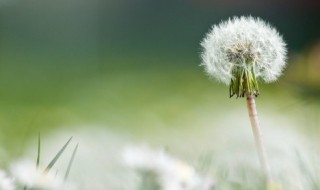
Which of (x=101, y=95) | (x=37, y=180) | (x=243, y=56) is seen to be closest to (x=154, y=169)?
(x=37, y=180)

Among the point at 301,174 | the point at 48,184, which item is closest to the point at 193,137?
the point at 301,174

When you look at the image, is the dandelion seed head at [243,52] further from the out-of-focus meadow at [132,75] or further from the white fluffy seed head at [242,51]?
the out-of-focus meadow at [132,75]

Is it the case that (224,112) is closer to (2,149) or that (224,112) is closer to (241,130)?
(241,130)

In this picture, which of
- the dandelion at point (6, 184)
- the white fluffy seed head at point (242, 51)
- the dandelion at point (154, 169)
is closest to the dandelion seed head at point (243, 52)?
the white fluffy seed head at point (242, 51)

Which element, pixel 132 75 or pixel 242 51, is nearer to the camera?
pixel 242 51

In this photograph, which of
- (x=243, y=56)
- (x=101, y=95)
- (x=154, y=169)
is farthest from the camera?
(x=101, y=95)

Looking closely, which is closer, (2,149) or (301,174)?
(301,174)

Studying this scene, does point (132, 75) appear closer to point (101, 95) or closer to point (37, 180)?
point (101, 95)
